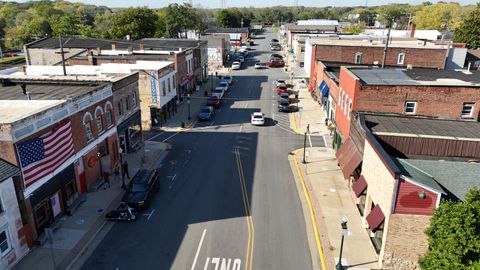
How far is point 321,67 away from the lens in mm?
53750

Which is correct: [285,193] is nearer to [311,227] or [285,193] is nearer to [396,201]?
[311,227]

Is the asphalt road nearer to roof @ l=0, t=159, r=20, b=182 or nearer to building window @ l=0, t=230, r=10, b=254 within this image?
building window @ l=0, t=230, r=10, b=254

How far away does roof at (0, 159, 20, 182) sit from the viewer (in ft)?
60.6

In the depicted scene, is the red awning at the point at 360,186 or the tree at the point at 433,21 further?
the tree at the point at 433,21

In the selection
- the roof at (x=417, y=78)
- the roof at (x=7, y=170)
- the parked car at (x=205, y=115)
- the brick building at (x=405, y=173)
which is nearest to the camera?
the brick building at (x=405, y=173)

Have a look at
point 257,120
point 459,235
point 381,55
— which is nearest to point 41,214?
point 459,235

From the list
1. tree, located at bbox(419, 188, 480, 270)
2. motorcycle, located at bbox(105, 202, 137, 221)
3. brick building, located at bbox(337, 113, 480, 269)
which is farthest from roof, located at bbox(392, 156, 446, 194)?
motorcycle, located at bbox(105, 202, 137, 221)

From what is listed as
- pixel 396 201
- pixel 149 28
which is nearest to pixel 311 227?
pixel 396 201

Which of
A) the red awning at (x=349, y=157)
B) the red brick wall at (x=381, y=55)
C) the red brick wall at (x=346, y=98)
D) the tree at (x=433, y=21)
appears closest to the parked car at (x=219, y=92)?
the red brick wall at (x=381, y=55)

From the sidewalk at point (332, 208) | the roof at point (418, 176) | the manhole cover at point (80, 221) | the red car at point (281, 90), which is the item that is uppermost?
the roof at point (418, 176)

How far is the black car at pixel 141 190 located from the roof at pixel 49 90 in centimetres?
754

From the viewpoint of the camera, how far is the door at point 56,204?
23.6 meters

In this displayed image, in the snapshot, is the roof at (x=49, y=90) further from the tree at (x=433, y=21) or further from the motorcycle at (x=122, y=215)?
the tree at (x=433, y=21)

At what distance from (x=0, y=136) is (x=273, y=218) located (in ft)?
54.8
